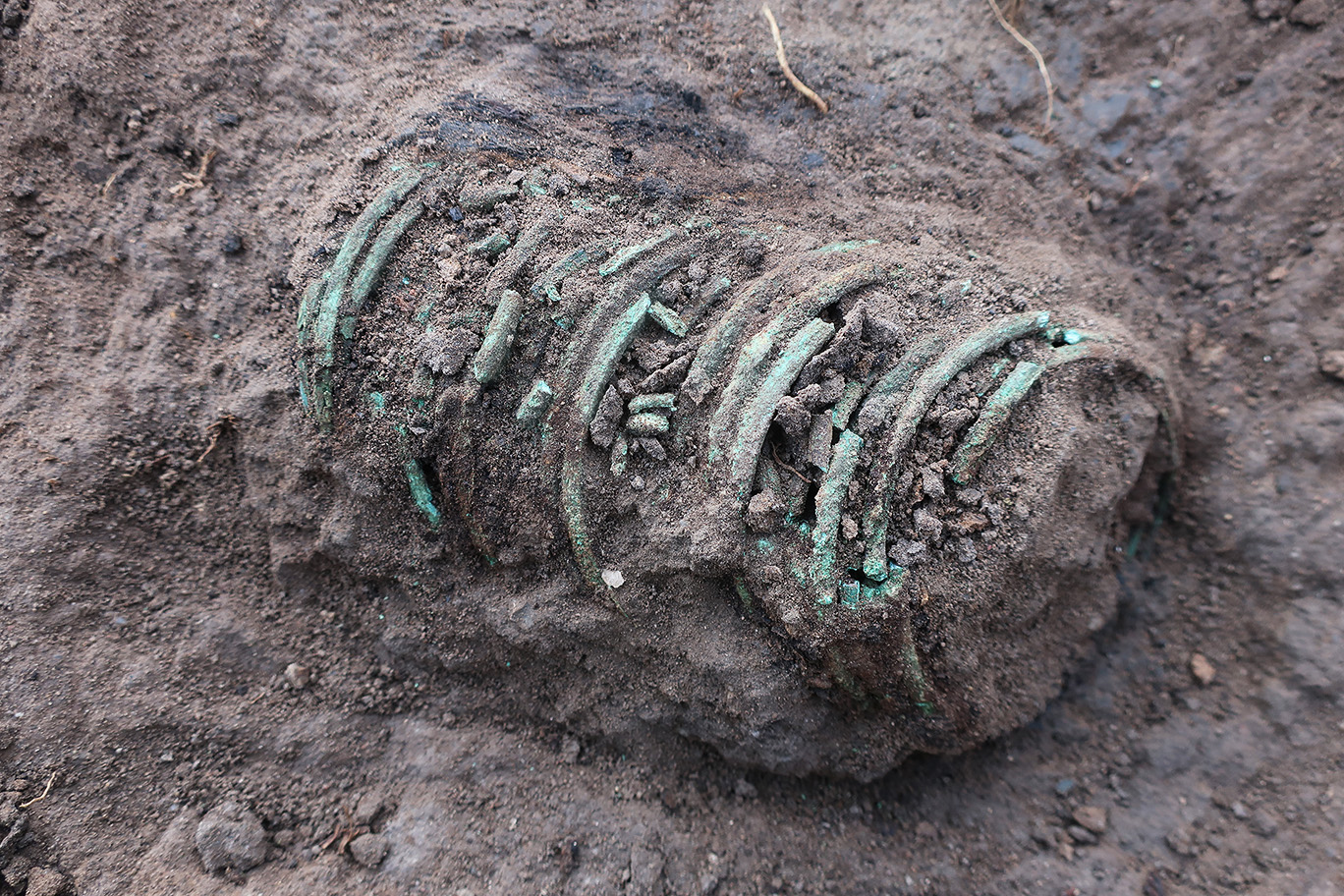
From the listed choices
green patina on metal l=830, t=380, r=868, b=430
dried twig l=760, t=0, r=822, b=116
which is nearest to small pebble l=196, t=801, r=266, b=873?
green patina on metal l=830, t=380, r=868, b=430

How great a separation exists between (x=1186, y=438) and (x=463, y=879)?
315 centimetres

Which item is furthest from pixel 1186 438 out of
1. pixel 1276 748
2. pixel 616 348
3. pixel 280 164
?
pixel 280 164

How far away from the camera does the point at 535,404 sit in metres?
2.28

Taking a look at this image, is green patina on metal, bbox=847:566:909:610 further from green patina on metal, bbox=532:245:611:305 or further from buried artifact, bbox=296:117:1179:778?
green patina on metal, bbox=532:245:611:305

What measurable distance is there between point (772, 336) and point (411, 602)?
1.59 metres

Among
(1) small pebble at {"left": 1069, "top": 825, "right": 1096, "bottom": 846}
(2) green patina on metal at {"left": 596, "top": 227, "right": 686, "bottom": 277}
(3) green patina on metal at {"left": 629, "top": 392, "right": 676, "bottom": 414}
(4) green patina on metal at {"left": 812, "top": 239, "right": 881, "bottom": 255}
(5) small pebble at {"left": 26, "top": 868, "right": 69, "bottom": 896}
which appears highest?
(4) green patina on metal at {"left": 812, "top": 239, "right": 881, "bottom": 255}

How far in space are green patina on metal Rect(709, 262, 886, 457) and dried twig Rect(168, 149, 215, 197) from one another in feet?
6.94

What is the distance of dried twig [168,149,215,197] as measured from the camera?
2668 mm

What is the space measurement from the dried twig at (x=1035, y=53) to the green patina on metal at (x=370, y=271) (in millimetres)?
2773

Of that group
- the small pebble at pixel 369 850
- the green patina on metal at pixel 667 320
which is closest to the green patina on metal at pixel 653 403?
the green patina on metal at pixel 667 320

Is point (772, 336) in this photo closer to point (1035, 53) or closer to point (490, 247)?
point (490, 247)

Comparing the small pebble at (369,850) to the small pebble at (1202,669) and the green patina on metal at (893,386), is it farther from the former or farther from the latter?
the small pebble at (1202,669)

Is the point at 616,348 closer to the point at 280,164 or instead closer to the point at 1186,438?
the point at 280,164

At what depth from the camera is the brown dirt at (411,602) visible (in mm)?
2396
